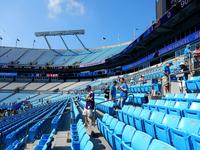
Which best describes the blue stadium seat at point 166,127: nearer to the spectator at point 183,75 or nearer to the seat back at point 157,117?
the seat back at point 157,117

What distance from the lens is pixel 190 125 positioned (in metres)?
3.64

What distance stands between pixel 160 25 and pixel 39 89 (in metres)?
30.9

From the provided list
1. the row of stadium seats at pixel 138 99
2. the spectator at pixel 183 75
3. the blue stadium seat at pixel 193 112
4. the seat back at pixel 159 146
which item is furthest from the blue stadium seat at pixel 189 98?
the seat back at pixel 159 146

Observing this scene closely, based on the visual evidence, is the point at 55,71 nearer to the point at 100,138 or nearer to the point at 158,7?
the point at 158,7

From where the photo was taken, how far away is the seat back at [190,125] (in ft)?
11.3

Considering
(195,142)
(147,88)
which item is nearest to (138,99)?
(147,88)

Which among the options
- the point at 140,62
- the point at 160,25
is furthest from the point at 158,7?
the point at 140,62

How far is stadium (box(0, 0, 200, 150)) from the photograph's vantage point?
433 centimetres

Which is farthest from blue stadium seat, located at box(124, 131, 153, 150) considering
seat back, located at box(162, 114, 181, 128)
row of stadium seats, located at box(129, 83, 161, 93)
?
row of stadium seats, located at box(129, 83, 161, 93)

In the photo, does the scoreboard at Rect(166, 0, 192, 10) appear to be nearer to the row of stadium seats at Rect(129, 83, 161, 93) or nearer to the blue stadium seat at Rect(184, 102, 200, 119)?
the row of stadium seats at Rect(129, 83, 161, 93)

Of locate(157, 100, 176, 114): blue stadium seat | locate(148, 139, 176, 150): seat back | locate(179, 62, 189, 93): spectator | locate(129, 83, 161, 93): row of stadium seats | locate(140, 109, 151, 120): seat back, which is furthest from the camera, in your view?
locate(129, 83, 161, 93): row of stadium seats

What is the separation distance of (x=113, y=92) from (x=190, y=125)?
648cm

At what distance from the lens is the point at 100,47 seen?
55.9m

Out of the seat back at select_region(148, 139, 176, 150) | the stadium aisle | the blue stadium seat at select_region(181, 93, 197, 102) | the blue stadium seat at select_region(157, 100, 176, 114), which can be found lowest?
the stadium aisle
